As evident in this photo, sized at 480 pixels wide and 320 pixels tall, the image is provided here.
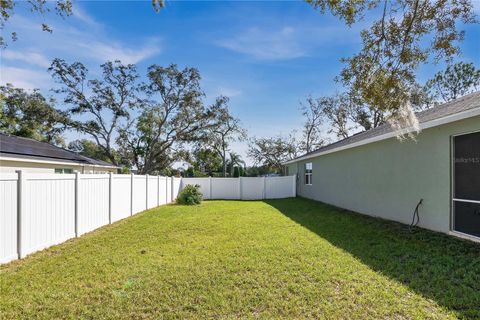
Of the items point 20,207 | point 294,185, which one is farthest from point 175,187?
point 20,207

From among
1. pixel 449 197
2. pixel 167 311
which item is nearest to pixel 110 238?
pixel 167 311

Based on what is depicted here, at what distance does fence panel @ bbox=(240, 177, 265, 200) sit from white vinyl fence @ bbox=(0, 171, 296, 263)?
25.0 feet

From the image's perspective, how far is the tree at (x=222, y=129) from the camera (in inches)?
978

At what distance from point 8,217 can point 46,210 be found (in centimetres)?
92

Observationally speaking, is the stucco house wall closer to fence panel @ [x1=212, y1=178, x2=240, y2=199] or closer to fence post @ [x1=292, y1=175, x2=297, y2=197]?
fence post @ [x1=292, y1=175, x2=297, y2=197]

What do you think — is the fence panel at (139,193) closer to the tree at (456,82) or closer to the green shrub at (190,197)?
the green shrub at (190,197)

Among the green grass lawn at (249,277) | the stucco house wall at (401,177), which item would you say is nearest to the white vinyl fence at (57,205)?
the green grass lawn at (249,277)

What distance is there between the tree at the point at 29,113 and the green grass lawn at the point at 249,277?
19702mm

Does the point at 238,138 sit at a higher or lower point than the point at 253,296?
higher

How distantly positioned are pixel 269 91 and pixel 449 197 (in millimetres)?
13550

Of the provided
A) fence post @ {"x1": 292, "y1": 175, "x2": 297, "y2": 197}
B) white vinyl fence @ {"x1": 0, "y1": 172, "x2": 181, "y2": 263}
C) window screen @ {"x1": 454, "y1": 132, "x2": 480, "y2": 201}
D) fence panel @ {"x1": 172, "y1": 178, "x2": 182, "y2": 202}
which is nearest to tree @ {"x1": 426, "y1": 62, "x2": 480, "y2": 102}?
fence post @ {"x1": 292, "y1": 175, "x2": 297, "y2": 197}

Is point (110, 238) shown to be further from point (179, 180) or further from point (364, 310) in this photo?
point (179, 180)

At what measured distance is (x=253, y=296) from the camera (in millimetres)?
3463

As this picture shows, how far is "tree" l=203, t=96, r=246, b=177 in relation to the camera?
24.8 metres
